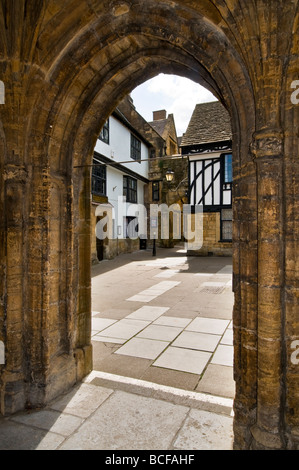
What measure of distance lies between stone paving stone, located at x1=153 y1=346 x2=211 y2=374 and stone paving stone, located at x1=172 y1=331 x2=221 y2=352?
0.46 ft

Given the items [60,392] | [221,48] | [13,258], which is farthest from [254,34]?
[60,392]

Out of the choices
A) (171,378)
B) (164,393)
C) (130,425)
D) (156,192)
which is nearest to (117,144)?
(156,192)

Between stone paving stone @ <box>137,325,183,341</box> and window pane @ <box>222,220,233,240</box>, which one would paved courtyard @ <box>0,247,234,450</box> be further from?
window pane @ <box>222,220,233,240</box>

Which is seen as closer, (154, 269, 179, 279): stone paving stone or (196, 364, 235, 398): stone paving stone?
(196, 364, 235, 398): stone paving stone

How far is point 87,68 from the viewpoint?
2789mm

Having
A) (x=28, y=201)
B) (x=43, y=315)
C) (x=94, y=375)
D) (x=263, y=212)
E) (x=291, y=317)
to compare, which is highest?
(x=28, y=201)

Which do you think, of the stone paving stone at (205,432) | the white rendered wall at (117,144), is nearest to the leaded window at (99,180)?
the white rendered wall at (117,144)

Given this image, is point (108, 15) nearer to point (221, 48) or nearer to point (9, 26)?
point (9, 26)

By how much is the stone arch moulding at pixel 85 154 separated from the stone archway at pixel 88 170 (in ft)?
0.04

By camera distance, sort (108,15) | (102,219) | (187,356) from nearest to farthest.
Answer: (108,15)
(187,356)
(102,219)

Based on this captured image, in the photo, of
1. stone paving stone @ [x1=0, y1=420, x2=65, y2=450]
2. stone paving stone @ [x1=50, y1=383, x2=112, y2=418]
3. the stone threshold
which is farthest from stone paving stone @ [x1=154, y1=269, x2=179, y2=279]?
stone paving stone @ [x1=0, y1=420, x2=65, y2=450]

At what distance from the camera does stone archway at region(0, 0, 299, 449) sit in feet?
6.27

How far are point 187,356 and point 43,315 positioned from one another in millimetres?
2006

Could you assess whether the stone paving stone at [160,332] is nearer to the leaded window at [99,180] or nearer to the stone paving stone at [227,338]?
the stone paving stone at [227,338]
